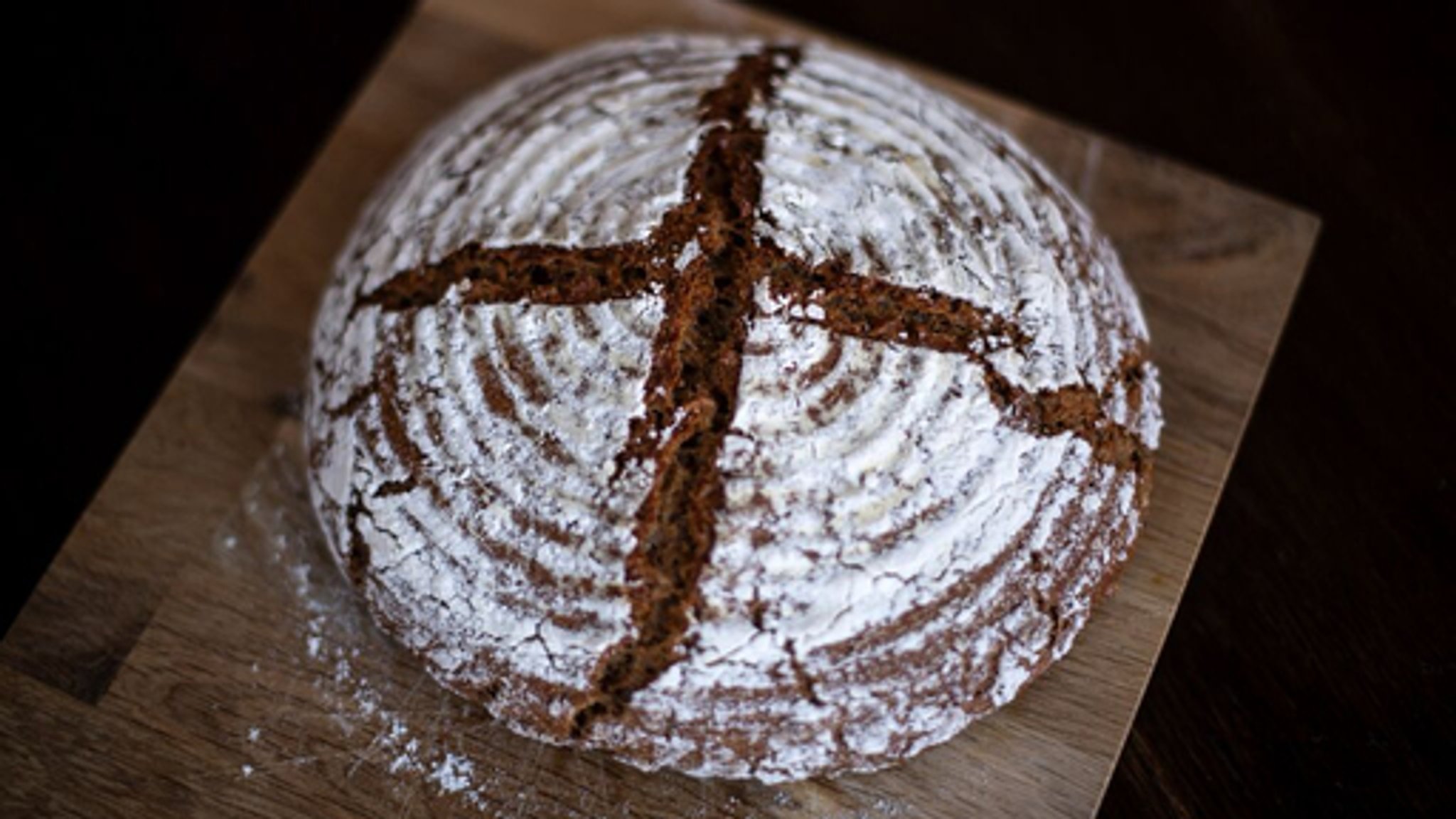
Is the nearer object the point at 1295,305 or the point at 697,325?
the point at 697,325

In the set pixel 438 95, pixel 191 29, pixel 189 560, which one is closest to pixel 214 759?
pixel 189 560

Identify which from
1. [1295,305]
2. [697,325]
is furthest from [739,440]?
[1295,305]

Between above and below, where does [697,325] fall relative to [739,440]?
above

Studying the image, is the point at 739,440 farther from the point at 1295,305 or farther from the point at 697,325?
the point at 1295,305

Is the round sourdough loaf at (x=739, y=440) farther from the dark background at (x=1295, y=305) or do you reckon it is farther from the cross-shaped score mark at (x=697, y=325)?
the dark background at (x=1295, y=305)

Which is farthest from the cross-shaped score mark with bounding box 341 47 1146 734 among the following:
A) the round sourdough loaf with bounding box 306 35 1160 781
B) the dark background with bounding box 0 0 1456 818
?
the dark background with bounding box 0 0 1456 818

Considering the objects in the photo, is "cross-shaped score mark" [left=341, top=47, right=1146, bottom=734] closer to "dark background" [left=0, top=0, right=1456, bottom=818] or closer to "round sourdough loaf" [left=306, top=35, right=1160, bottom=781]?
"round sourdough loaf" [left=306, top=35, right=1160, bottom=781]

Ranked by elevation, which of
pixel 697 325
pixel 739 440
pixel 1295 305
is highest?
pixel 1295 305
